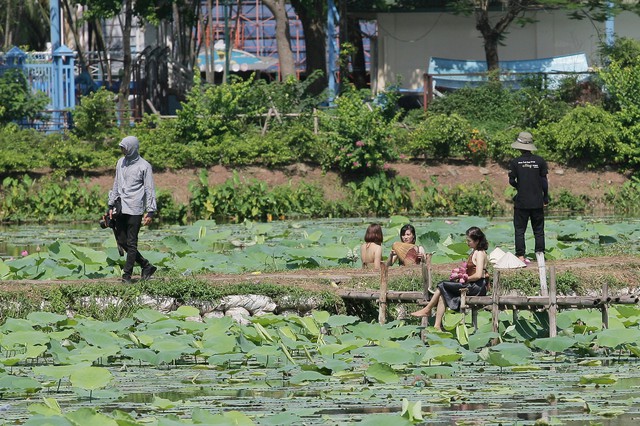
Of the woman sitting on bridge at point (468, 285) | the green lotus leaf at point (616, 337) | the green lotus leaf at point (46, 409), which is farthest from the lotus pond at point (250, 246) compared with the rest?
the green lotus leaf at point (46, 409)

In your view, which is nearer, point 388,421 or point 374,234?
point 388,421

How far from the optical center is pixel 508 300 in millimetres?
11484

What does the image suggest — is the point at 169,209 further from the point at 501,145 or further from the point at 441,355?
the point at 441,355

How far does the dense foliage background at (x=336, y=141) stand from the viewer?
26.1 m

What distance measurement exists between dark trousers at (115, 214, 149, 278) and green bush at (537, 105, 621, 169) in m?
15.3

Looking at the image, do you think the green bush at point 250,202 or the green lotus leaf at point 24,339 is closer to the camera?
the green lotus leaf at point 24,339

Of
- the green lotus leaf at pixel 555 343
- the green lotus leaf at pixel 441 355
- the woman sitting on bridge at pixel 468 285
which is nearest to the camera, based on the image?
the green lotus leaf at pixel 441 355

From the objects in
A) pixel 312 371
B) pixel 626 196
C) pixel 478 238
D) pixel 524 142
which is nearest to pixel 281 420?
pixel 312 371

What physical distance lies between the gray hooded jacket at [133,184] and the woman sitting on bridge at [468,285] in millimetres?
3240

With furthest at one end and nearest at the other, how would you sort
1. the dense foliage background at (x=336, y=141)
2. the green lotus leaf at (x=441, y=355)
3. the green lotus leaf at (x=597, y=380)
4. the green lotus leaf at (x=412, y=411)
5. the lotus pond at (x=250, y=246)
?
the dense foliage background at (x=336, y=141) → the lotus pond at (x=250, y=246) → the green lotus leaf at (x=441, y=355) → the green lotus leaf at (x=597, y=380) → the green lotus leaf at (x=412, y=411)

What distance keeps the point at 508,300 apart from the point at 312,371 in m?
2.38

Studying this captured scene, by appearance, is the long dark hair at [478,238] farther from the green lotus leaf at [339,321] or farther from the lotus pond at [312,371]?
the green lotus leaf at [339,321]

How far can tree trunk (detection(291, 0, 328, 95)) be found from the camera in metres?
31.2

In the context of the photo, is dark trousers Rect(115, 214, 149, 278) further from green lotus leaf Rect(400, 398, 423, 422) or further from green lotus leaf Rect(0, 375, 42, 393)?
green lotus leaf Rect(400, 398, 423, 422)
